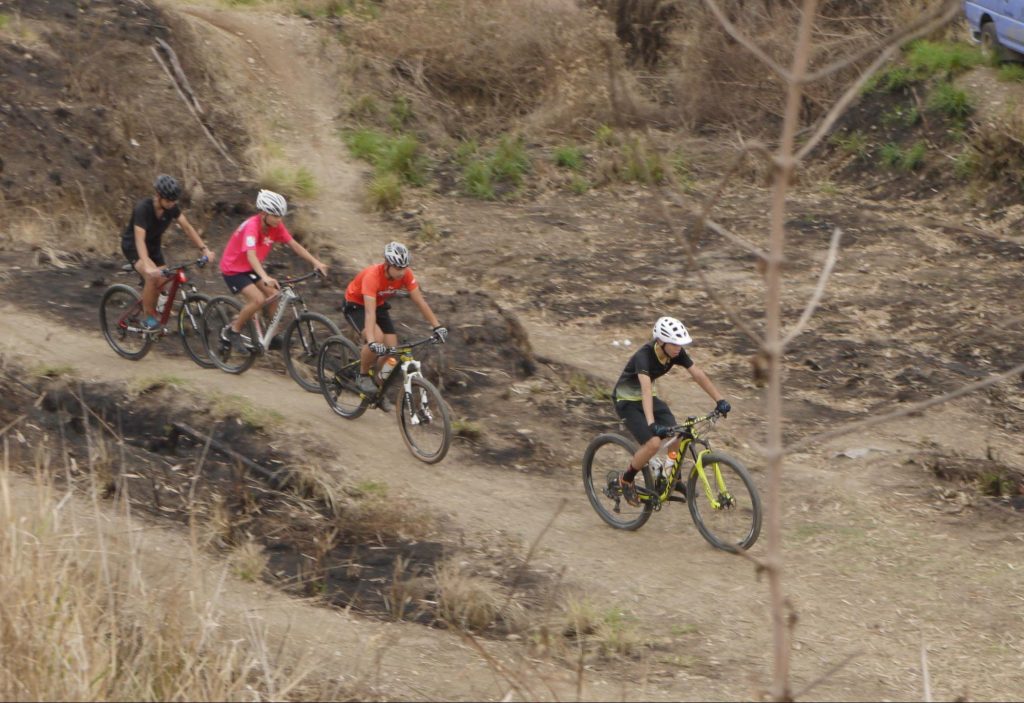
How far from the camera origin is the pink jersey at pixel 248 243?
11094 mm

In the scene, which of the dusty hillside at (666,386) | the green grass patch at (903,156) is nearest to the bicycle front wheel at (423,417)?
the dusty hillside at (666,386)

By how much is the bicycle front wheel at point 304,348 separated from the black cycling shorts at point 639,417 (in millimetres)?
3156

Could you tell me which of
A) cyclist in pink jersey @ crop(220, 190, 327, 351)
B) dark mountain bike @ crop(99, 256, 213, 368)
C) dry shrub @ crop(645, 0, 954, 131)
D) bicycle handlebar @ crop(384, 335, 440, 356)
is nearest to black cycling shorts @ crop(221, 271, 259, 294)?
cyclist in pink jersey @ crop(220, 190, 327, 351)

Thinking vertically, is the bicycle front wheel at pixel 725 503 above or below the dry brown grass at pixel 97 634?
above

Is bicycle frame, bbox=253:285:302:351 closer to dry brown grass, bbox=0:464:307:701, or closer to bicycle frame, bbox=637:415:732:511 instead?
bicycle frame, bbox=637:415:732:511

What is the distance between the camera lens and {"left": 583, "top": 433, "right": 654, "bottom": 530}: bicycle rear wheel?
934 cm

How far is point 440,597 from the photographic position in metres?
7.64

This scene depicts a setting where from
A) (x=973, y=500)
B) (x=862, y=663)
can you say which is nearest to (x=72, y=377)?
(x=862, y=663)

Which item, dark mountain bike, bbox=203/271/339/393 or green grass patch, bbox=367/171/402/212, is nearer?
dark mountain bike, bbox=203/271/339/393

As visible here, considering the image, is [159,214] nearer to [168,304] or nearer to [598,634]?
[168,304]

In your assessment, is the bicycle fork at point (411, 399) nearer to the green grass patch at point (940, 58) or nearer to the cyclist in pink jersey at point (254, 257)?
the cyclist in pink jersey at point (254, 257)

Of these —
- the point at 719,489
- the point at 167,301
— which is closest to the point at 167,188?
the point at 167,301

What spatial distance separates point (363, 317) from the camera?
10.9 m

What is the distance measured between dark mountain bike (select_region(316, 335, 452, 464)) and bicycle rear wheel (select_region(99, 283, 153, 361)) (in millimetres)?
1983
